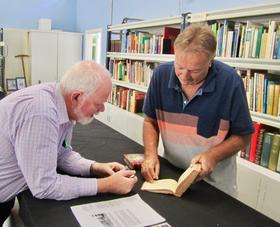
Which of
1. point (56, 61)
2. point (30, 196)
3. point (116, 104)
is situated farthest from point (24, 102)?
point (56, 61)

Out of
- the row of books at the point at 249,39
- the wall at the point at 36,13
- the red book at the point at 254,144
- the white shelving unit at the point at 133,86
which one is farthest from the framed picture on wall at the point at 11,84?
the red book at the point at 254,144

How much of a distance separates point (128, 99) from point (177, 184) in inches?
111

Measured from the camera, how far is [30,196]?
3.67 feet

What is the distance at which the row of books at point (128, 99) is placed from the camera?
383 cm

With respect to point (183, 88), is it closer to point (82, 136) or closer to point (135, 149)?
point (135, 149)

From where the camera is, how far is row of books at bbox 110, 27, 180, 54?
3223 millimetres

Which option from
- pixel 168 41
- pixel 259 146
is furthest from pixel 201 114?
pixel 168 41

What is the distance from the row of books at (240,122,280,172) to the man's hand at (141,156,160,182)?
4.18 feet

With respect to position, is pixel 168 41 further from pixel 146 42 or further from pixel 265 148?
pixel 265 148

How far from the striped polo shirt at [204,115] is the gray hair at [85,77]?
429 mm

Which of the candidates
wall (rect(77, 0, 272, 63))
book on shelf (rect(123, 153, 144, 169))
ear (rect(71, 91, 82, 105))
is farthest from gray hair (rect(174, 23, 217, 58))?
wall (rect(77, 0, 272, 63))

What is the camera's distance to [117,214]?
1027mm

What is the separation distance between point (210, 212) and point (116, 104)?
130 inches

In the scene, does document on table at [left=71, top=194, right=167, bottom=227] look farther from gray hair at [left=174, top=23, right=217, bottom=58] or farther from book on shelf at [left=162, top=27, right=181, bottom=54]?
book on shelf at [left=162, top=27, right=181, bottom=54]
